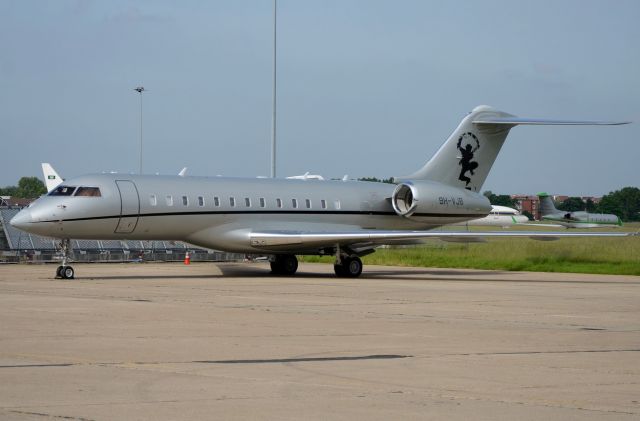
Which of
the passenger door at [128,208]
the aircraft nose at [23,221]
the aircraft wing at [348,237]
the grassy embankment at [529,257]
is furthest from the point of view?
the grassy embankment at [529,257]

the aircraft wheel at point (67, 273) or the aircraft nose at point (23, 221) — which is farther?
the aircraft wheel at point (67, 273)

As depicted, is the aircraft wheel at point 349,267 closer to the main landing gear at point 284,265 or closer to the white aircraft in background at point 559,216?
the main landing gear at point 284,265

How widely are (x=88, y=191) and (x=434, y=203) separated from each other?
37.5ft

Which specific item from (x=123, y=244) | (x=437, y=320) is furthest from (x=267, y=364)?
(x=123, y=244)

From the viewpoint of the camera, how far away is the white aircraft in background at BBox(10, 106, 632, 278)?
28.2 meters

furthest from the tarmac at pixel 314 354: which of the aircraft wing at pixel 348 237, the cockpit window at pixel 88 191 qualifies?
the aircraft wing at pixel 348 237

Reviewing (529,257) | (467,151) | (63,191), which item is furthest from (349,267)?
(529,257)

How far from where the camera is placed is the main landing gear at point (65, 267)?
90.9 ft

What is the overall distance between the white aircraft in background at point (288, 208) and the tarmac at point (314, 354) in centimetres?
447

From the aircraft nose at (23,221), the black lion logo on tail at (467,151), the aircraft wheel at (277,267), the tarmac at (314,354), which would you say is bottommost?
the aircraft wheel at (277,267)

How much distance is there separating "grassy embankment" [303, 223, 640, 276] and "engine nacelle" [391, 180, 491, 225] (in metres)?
3.71

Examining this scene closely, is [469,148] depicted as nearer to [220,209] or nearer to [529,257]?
[529,257]

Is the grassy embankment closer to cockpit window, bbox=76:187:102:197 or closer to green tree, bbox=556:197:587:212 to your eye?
cockpit window, bbox=76:187:102:197

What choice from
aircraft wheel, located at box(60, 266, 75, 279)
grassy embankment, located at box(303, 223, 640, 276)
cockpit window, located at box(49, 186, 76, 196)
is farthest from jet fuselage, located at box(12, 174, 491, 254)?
grassy embankment, located at box(303, 223, 640, 276)
